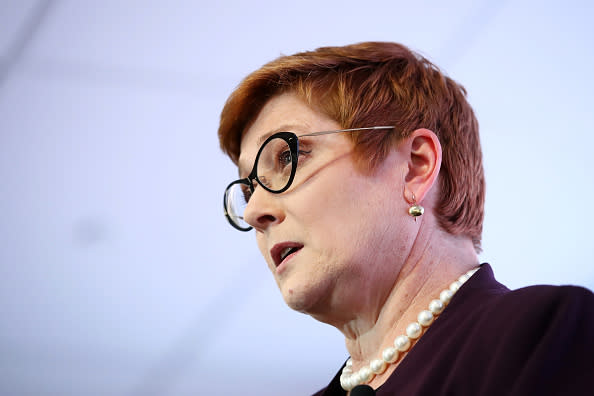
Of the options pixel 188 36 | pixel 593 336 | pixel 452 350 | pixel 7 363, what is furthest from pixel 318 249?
pixel 7 363

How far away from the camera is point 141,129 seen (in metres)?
2.16

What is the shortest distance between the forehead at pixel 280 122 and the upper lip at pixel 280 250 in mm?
216

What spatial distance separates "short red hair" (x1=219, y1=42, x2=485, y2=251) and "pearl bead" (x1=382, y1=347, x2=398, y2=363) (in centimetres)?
26

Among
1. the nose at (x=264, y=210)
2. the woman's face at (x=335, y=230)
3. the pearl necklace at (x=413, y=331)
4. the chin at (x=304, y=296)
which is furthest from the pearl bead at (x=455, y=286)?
the nose at (x=264, y=210)

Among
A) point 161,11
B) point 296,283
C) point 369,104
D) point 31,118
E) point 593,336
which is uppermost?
point 161,11

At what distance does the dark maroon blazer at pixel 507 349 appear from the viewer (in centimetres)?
78

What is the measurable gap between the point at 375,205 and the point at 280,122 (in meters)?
0.28

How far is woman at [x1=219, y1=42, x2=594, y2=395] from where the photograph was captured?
1.10 metres

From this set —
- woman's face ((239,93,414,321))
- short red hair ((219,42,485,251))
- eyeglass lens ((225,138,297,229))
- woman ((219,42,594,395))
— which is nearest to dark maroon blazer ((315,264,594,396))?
woman ((219,42,594,395))

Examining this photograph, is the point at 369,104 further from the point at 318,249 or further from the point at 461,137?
the point at 318,249

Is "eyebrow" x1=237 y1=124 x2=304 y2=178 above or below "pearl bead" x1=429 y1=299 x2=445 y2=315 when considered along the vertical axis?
above

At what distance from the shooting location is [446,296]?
1108mm

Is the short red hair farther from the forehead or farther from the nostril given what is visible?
the nostril

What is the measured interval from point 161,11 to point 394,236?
4.25 ft
